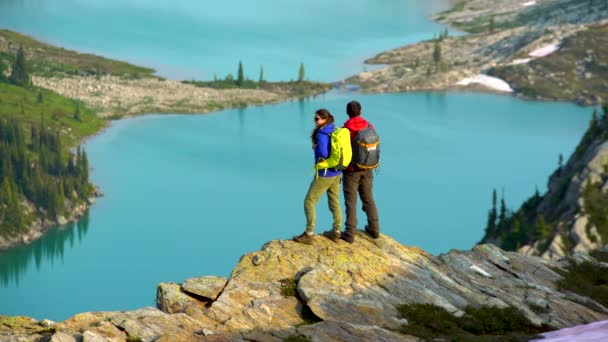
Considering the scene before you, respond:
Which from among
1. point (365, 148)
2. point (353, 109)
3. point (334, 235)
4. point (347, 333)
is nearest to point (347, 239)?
point (334, 235)

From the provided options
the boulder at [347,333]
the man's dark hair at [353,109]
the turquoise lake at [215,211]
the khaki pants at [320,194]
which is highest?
the man's dark hair at [353,109]

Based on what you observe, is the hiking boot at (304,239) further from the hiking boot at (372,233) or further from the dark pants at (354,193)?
the hiking boot at (372,233)

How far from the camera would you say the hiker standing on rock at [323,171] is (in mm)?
30328

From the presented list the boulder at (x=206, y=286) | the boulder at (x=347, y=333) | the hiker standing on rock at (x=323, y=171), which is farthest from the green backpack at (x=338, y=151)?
the boulder at (x=347, y=333)

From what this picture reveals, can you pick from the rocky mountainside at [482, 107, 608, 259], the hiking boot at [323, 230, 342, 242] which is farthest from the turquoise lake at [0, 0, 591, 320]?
the hiking boot at [323, 230, 342, 242]

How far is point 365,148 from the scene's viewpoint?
3073 cm

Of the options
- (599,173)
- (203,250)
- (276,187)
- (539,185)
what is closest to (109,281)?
(203,250)

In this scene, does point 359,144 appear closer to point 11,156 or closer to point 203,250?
point 203,250

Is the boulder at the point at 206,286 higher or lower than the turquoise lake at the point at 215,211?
higher

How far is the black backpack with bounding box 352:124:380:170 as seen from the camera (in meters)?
30.7

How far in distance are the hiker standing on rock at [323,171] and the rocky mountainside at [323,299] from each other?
115 cm

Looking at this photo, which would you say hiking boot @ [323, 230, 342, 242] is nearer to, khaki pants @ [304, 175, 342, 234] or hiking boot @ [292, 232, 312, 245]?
khaki pants @ [304, 175, 342, 234]

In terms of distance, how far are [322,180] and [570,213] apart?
3414 inches

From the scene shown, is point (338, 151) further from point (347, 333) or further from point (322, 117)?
point (347, 333)
